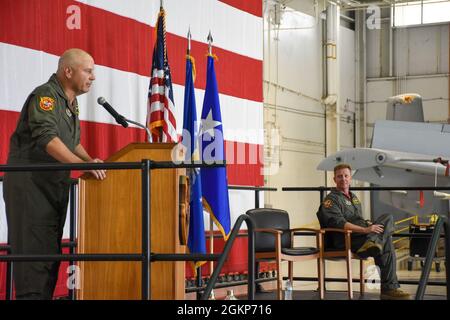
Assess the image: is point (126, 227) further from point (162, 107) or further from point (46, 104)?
point (162, 107)

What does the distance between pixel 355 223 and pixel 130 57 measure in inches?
85.7

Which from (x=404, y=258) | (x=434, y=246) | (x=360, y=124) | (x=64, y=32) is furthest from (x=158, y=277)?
(x=360, y=124)

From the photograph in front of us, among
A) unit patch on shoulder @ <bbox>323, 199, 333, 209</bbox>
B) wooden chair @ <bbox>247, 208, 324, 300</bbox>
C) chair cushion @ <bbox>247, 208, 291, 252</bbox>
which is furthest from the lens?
chair cushion @ <bbox>247, 208, 291, 252</bbox>

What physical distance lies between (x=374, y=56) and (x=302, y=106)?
3.79 meters

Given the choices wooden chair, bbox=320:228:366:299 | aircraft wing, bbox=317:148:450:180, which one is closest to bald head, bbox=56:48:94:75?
wooden chair, bbox=320:228:366:299

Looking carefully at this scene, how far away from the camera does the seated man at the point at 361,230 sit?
543 cm

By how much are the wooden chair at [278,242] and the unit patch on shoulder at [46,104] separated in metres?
2.67

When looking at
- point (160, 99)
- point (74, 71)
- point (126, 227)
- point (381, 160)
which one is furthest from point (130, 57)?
point (381, 160)

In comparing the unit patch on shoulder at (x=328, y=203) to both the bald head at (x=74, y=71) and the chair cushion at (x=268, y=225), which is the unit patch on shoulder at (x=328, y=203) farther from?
the bald head at (x=74, y=71)

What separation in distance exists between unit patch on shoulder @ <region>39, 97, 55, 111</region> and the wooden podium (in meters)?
0.31

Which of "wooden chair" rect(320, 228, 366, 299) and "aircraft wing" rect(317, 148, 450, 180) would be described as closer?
"wooden chair" rect(320, 228, 366, 299)

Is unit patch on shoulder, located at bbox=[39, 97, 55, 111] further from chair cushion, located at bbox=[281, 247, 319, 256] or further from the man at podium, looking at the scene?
chair cushion, located at bbox=[281, 247, 319, 256]

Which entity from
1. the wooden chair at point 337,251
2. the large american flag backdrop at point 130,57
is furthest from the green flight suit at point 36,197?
the wooden chair at point 337,251

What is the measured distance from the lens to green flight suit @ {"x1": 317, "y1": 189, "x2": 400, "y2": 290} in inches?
214
